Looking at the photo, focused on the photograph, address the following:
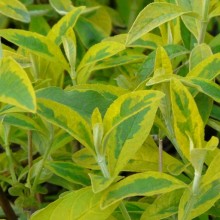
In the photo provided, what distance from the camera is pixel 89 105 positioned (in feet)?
2.60

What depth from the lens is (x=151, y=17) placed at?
2.63 ft

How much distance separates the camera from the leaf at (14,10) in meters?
0.93

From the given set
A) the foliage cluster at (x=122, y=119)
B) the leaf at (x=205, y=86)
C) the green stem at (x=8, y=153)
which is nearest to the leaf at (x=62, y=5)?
the foliage cluster at (x=122, y=119)

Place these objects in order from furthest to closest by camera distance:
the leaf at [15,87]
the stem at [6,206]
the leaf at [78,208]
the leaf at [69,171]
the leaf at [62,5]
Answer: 1. the leaf at [62,5]
2. the stem at [6,206]
3. the leaf at [69,171]
4. the leaf at [78,208]
5. the leaf at [15,87]

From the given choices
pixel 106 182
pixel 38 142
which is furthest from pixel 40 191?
pixel 106 182

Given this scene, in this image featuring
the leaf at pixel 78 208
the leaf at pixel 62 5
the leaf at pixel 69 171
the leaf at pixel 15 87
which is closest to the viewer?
the leaf at pixel 15 87

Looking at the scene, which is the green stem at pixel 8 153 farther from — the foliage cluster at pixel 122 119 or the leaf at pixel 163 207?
the leaf at pixel 163 207

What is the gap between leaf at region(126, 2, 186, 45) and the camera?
2.56 feet

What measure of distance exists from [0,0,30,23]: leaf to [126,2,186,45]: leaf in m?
0.22

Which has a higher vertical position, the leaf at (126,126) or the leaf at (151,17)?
the leaf at (151,17)

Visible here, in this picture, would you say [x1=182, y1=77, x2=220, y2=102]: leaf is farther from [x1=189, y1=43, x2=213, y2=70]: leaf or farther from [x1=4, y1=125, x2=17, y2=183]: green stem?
[x1=4, y1=125, x2=17, y2=183]: green stem

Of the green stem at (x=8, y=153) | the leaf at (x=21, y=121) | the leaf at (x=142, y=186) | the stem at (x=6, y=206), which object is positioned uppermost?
the leaf at (x=142, y=186)

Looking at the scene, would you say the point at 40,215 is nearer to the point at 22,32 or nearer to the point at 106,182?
the point at 106,182

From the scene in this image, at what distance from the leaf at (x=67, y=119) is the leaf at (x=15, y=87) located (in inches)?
2.3
